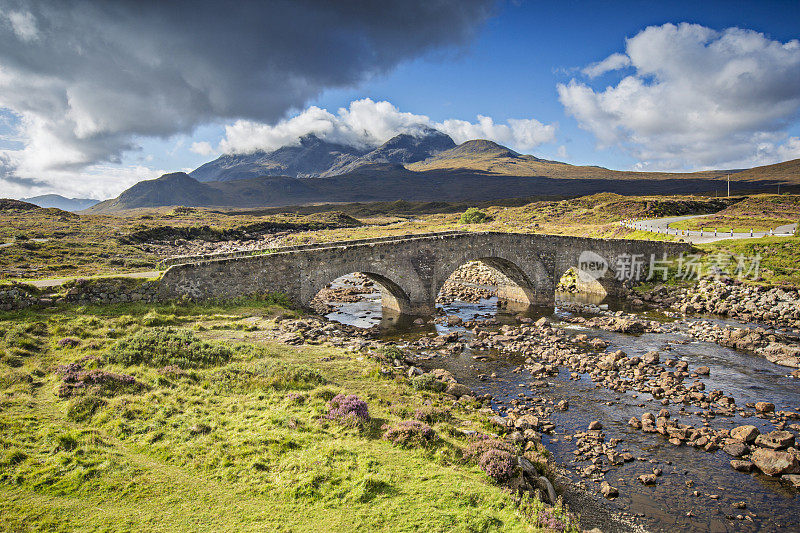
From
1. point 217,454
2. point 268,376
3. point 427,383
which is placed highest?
point 268,376

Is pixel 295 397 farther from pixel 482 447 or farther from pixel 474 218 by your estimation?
pixel 474 218

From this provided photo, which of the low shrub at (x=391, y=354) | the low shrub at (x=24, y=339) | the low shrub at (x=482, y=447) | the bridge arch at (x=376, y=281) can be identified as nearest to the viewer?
the low shrub at (x=482, y=447)

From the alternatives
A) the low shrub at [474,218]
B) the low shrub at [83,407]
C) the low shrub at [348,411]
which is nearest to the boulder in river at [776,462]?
the low shrub at [348,411]

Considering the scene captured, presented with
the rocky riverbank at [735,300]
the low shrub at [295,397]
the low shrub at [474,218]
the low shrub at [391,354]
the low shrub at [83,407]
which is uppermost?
the low shrub at [474,218]

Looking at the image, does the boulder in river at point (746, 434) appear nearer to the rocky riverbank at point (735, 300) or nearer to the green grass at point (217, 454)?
the green grass at point (217, 454)

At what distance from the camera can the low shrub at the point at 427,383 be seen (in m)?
15.8

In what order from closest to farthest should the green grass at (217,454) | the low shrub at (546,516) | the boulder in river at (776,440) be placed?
the green grass at (217,454) → the low shrub at (546,516) → the boulder in river at (776,440)

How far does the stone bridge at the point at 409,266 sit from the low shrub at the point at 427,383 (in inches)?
490

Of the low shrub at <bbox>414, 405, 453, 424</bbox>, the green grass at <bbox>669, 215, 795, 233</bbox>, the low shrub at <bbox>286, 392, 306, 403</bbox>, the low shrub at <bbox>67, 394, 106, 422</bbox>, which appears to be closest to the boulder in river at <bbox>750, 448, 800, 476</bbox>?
the low shrub at <bbox>414, 405, 453, 424</bbox>

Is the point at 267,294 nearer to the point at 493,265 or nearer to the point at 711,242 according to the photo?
→ the point at 493,265

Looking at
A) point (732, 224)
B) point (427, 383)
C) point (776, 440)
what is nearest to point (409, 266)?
point (427, 383)

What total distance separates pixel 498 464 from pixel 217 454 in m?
6.65

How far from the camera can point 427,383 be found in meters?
16.2

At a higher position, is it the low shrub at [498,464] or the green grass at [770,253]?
the green grass at [770,253]
